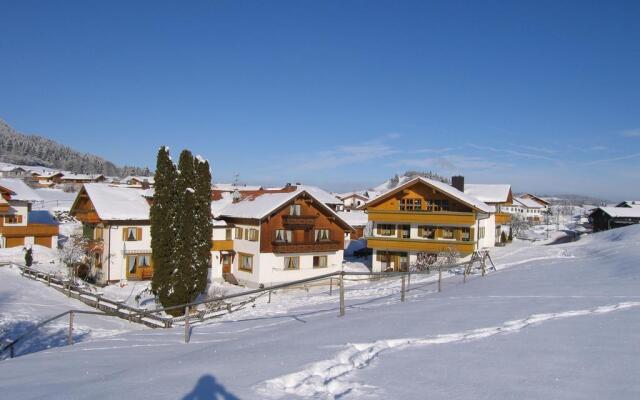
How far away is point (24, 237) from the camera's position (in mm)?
43094

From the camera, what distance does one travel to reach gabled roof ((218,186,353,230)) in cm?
3744

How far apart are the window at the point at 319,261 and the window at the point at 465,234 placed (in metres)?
10.5

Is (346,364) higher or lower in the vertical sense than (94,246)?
higher

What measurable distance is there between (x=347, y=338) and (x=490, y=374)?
2.88m

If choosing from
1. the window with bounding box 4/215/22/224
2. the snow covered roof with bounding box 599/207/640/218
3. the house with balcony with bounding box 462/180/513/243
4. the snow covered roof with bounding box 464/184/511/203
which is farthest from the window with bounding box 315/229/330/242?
the snow covered roof with bounding box 599/207/640/218

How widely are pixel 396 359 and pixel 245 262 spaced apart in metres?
32.2

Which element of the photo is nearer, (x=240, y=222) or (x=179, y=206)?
(x=179, y=206)

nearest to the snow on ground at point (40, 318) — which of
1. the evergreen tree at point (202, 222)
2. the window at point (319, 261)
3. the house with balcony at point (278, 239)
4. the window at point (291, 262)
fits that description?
the evergreen tree at point (202, 222)

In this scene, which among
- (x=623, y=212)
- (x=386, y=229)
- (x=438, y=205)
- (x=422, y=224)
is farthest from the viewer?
(x=623, y=212)

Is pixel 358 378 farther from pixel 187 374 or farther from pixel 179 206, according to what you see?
pixel 179 206

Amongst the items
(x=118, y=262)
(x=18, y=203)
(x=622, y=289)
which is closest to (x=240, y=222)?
(x=118, y=262)

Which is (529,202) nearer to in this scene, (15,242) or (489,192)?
(489,192)

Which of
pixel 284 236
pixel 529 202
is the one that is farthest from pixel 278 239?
pixel 529 202

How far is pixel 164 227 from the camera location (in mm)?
28781
